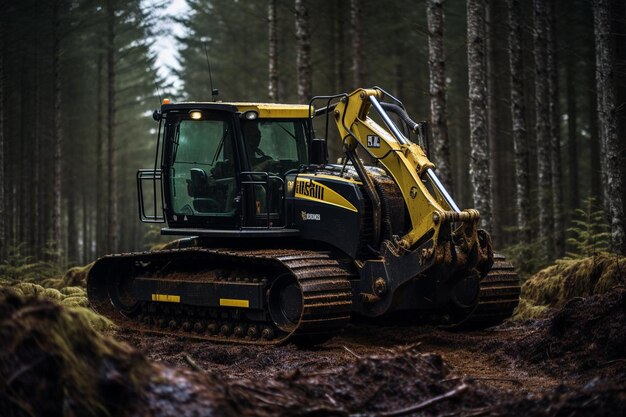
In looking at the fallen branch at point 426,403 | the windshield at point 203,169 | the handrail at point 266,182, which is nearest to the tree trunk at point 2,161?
the windshield at point 203,169

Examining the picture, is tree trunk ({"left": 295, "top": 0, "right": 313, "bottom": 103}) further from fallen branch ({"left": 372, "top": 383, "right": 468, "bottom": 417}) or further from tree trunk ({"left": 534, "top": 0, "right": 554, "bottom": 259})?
fallen branch ({"left": 372, "top": 383, "right": 468, "bottom": 417})

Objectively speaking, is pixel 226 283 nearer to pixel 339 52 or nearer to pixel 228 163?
pixel 228 163

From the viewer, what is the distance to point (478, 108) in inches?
596

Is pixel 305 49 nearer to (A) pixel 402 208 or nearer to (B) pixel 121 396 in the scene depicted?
(A) pixel 402 208

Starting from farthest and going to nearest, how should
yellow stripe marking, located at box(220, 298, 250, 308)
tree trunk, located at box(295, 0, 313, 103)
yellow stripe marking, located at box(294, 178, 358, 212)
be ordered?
tree trunk, located at box(295, 0, 313, 103) < yellow stripe marking, located at box(220, 298, 250, 308) < yellow stripe marking, located at box(294, 178, 358, 212)

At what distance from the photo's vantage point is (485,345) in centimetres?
975

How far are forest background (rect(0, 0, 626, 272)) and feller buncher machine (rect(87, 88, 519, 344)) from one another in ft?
14.2

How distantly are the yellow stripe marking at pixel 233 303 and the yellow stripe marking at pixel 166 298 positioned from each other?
1010mm

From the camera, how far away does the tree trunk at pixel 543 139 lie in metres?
20.2

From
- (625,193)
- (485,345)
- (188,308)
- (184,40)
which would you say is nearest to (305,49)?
(625,193)

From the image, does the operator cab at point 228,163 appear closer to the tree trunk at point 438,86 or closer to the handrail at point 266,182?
the handrail at point 266,182

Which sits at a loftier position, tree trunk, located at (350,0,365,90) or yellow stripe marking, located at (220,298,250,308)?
tree trunk, located at (350,0,365,90)

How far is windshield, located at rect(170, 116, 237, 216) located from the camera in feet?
37.6

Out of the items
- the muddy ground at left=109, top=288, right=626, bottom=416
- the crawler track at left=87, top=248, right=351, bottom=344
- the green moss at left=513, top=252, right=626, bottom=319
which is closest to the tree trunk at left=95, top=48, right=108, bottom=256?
the crawler track at left=87, top=248, right=351, bottom=344
